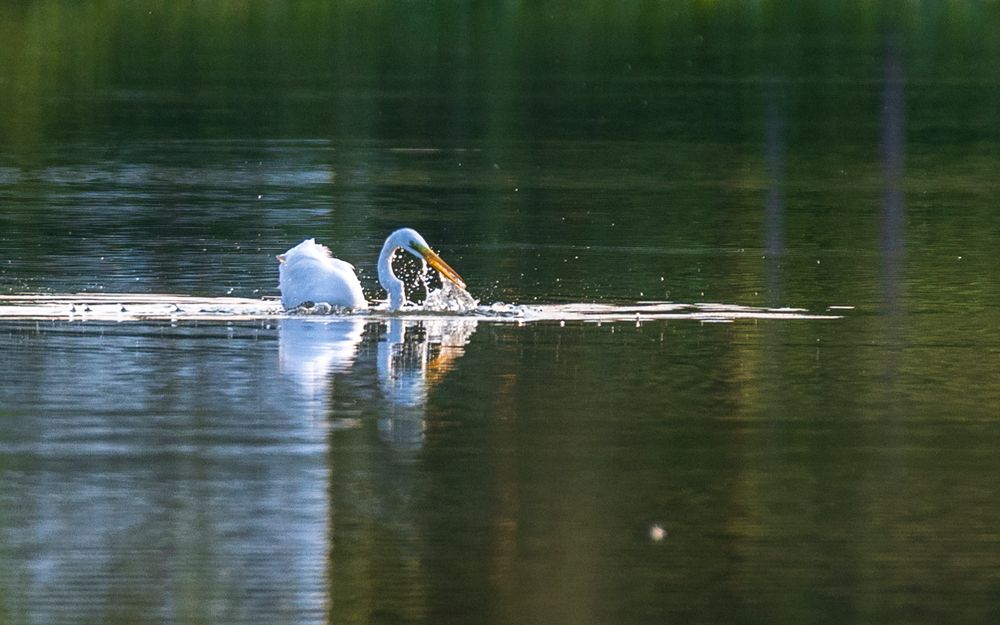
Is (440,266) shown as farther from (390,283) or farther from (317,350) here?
(317,350)

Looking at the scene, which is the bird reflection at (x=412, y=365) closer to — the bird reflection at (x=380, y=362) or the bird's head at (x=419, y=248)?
the bird reflection at (x=380, y=362)

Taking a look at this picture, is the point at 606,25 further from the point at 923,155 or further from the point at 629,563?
the point at 629,563

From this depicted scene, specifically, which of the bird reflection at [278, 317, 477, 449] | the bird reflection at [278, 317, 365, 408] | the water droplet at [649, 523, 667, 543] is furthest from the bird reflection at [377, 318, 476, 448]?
the water droplet at [649, 523, 667, 543]

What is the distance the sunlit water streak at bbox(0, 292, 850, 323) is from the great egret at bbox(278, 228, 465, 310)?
0.38 feet

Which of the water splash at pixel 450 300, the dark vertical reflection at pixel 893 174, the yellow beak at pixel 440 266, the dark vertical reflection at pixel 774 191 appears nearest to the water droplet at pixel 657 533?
the water splash at pixel 450 300

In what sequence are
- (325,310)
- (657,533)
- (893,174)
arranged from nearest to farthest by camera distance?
(657,533), (325,310), (893,174)

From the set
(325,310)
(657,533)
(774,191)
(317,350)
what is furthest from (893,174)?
(657,533)

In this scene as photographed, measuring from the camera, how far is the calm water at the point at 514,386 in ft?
32.9

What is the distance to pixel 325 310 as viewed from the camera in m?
17.8

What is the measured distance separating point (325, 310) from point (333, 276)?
0.85ft

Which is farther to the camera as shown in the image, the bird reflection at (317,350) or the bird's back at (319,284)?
the bird's back at (319,284)

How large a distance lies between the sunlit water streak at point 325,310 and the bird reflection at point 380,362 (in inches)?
9.7

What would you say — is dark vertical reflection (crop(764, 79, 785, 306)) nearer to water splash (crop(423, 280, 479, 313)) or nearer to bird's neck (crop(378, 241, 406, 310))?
water splash (crop(423, 280, 479, 313))

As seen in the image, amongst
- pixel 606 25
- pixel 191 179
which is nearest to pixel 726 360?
pixel 191 179
